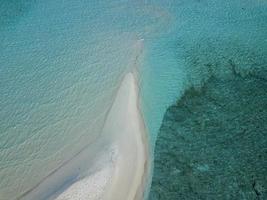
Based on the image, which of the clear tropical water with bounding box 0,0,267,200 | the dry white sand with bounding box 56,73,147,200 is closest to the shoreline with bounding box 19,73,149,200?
the dry white sand with bounding box 56,73,147,200

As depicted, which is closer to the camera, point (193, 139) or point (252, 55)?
point (193, 139)

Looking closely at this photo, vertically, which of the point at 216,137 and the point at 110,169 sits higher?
the point at 110,169

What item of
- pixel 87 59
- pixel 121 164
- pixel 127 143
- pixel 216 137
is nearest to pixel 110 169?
pixel 121 164

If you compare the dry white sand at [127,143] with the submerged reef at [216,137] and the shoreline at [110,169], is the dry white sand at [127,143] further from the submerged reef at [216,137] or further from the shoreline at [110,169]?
the submerged reef at [216,137]

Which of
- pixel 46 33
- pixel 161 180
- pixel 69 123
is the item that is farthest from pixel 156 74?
pixel 46 33

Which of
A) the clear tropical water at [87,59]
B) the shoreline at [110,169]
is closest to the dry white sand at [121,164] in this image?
the shoreline at [110,169]

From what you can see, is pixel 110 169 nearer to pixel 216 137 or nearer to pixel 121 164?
pixel 121 164

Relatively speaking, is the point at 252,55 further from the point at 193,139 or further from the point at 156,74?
the point at 193,139
